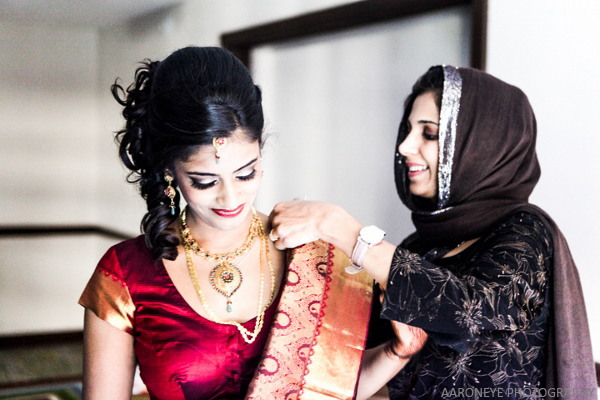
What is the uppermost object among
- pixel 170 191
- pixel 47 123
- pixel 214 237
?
pixel 47 123

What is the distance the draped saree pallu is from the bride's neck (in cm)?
16

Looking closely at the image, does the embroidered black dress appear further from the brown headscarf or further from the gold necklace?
the gold necklace

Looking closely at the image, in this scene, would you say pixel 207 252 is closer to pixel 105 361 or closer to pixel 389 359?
pixel 105 361

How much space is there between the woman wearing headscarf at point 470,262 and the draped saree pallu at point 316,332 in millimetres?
99

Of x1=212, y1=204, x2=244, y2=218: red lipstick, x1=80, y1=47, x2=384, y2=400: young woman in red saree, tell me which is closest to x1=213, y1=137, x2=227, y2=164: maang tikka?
x1=80, y1=47, x2=384, y2=400: young woman in red saree

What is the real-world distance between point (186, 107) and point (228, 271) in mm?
469

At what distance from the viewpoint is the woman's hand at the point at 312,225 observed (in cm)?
149

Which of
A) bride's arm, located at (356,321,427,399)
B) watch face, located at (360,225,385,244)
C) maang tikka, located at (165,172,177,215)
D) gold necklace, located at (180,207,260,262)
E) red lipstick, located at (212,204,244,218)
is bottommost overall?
bride's arm, located at (356,321,427,399)

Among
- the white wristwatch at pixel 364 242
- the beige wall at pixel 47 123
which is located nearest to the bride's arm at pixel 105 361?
the white wristwatch at pixel 364 242

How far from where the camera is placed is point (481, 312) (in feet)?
4.50

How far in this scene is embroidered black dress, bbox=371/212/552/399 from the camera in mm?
1382

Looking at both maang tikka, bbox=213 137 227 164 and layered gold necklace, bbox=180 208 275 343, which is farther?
layered gold necklace, bbox=180 208 275 343

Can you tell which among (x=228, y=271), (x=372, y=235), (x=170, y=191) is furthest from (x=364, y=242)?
(x=170, y=191)

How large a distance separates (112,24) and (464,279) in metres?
4.86
